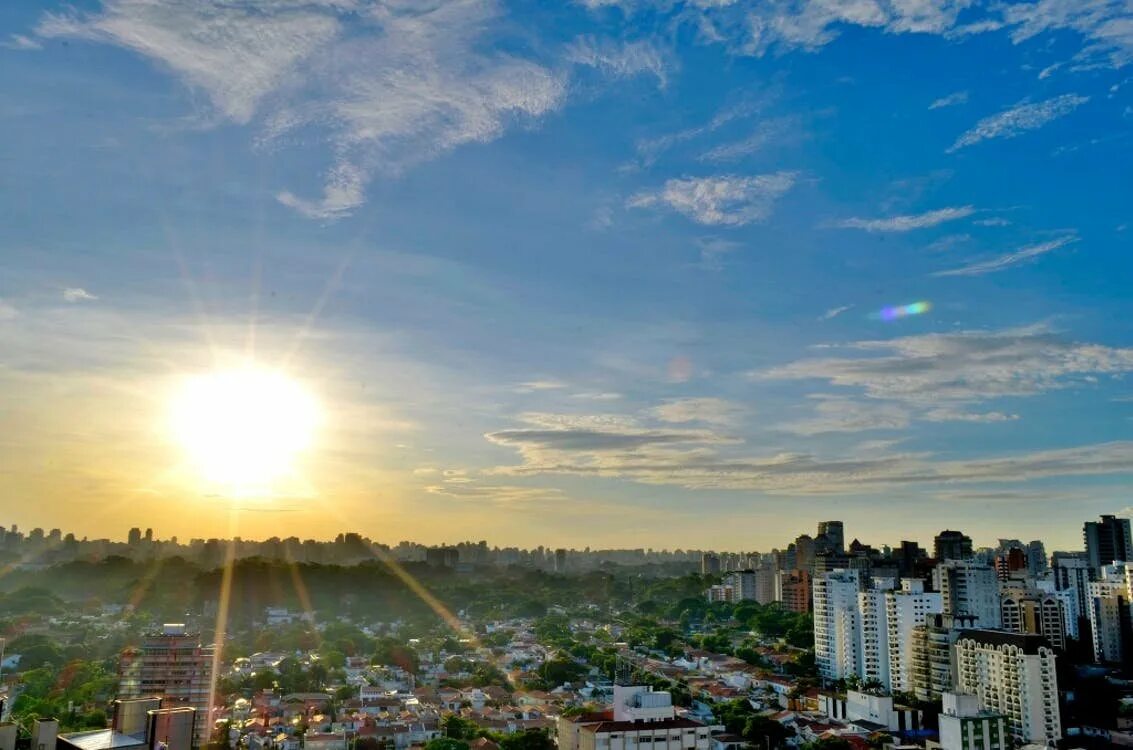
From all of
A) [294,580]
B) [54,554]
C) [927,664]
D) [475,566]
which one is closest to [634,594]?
[294,580]

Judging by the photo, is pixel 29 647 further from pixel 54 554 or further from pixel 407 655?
pixel 54 554

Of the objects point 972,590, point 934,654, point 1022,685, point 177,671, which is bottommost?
point 177,671

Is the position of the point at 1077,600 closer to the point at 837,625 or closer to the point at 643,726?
the point at 837,625

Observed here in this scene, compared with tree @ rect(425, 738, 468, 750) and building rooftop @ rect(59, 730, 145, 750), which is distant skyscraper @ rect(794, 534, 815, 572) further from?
building rooftop @ rect(59, 730, 145, 750)

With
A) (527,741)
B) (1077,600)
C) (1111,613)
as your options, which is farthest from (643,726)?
(1077,600)

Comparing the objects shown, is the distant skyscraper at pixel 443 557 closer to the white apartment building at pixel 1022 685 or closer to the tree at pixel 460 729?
the tree at pixel 460 729

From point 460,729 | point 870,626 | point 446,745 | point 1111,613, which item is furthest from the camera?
point 1111,613

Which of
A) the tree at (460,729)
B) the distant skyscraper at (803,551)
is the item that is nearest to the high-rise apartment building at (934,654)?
the tree at (460,729)
